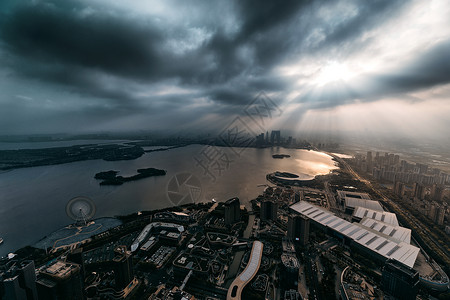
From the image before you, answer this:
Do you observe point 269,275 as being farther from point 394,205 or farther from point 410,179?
point 410,179

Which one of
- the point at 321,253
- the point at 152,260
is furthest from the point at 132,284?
the point at 321,253

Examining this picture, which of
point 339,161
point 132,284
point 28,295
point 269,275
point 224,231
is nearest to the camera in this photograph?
point 28,295

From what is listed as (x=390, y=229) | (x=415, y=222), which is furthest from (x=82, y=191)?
(x=415, y=222)

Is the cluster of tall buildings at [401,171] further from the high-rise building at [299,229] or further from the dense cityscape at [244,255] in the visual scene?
the high-rise building at [299,229]

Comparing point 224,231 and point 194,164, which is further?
point 194,164

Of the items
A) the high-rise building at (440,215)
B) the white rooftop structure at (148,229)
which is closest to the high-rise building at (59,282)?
the white rooftop structure at (148,229)

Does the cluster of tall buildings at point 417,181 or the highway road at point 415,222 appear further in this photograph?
the cluster of tall buildings at point 417,181

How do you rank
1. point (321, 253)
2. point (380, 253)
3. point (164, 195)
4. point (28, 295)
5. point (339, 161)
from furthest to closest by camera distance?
1. point (339, 161)
2. point (164, 195)
3. point (321, 253)
4. point (380, 253)
5. point (28, 295)

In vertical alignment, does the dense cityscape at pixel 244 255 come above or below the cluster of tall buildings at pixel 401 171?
below
